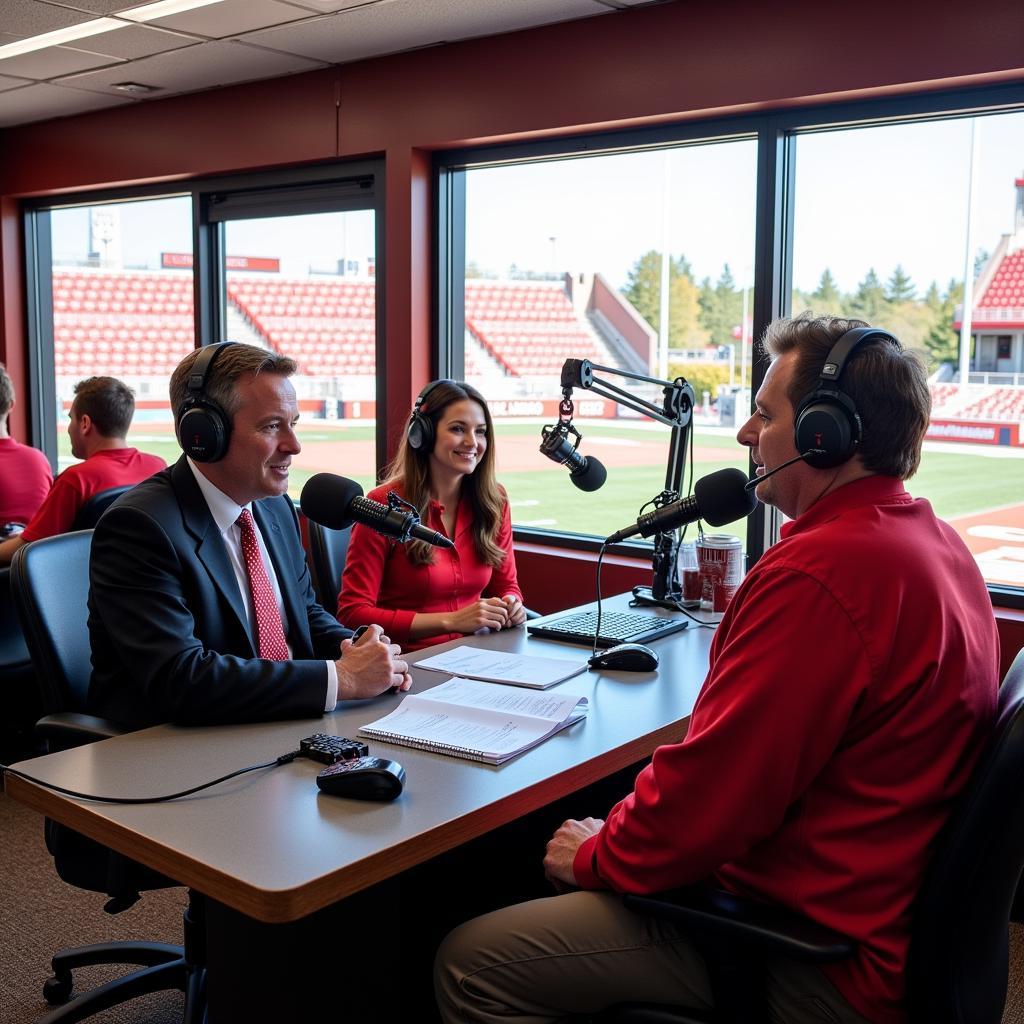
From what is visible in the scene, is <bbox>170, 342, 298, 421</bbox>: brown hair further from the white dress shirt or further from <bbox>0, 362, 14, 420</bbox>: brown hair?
<bbox>0, 362, 14, 420</bbox>: brown hair

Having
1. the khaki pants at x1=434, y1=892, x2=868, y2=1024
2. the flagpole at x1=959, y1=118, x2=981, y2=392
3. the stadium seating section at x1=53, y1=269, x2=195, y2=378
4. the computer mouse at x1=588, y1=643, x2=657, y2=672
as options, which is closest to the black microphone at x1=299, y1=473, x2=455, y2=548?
the computer mouse at x1=588, y1=643, x2=657, y2=672

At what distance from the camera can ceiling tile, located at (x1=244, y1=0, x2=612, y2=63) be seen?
357 centimetres

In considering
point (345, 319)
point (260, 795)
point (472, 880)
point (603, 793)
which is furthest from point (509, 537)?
point (345, 319)

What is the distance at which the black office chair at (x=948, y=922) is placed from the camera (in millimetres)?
1210

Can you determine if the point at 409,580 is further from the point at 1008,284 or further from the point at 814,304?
the point at 1008,284

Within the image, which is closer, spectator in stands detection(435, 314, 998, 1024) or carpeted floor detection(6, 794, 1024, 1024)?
spectator in stands detection(435, 314, 998, 1024)

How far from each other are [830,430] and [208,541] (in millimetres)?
1079

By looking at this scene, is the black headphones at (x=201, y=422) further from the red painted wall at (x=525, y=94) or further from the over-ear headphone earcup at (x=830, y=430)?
the red painted wall at (x=525, y=94)

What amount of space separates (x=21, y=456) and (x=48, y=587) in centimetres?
202

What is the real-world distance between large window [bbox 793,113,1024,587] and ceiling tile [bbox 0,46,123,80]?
9.16 ft

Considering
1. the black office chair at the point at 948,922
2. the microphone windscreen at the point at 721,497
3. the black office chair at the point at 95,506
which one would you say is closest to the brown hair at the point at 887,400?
the black office chair at the point at 948,922

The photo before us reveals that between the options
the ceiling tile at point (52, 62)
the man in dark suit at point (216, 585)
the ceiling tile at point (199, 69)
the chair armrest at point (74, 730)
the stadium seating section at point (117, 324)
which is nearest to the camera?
the man in dark suit at point (216, 585)

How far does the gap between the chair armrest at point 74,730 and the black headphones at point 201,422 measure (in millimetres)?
486

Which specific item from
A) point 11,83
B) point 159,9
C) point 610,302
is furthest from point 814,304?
point 11,83
